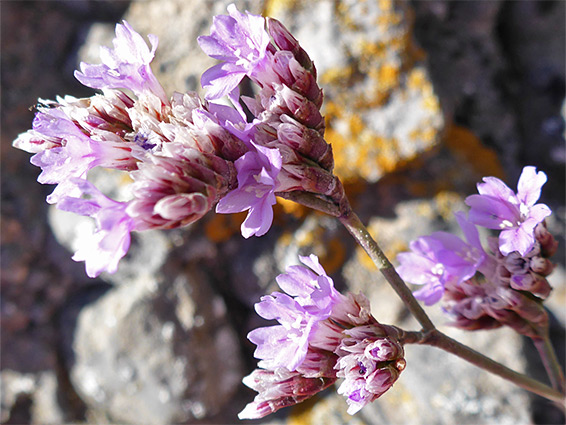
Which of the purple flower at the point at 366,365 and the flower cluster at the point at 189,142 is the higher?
the flower cluster at the point at 189,142

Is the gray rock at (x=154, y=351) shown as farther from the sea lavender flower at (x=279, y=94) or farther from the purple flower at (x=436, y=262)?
the sea lavender flower at (x=279, y=94)

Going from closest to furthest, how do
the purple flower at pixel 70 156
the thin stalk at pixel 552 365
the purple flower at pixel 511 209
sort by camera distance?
the purple flower at pixel 70 156 → the purple flower at pixel 511 209 → the thin stalk at pixel 552 365

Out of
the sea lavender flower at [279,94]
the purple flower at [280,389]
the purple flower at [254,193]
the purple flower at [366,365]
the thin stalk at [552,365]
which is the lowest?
the thin stalk at [552,365]

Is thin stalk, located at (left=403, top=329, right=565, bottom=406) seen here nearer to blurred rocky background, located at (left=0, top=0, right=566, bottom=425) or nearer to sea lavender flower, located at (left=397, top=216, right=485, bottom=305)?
sea lavender flower, located at (left=397, top=216, right=485, bottom=305)

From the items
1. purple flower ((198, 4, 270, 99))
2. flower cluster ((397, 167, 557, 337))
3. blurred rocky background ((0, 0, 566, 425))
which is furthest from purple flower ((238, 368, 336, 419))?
blurred rocky background ((0, 0, 566, 425))

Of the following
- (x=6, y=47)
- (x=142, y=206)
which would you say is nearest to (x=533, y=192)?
(x=142, y=206)

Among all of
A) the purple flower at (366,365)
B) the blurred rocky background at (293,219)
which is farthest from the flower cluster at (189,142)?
the blurred rocky background at (293,219)
